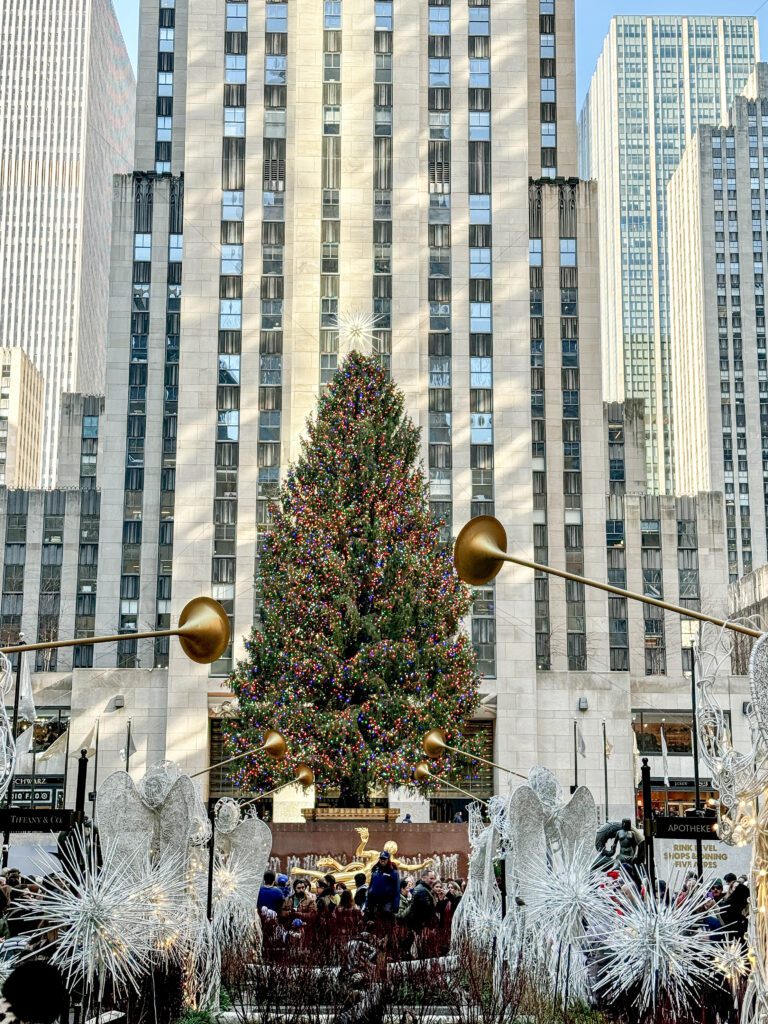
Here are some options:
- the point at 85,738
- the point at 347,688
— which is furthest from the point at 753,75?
the point at 347,688

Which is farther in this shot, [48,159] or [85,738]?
[48,159]

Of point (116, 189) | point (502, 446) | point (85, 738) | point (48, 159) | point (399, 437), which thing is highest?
point (48, 159)

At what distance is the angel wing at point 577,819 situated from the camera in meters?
16.7

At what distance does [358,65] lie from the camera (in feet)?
216

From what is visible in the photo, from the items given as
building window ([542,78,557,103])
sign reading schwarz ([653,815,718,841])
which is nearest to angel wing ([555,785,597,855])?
sign reading schwarz ([653,815,718,841])

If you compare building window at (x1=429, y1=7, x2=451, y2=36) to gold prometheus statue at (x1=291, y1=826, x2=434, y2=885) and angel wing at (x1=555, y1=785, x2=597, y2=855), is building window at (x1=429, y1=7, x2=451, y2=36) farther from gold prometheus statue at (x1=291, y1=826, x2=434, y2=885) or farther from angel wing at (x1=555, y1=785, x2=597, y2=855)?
angel wing at (x1=555, y1=785, x2=597, y2=855)

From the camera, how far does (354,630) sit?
40781 millimetres

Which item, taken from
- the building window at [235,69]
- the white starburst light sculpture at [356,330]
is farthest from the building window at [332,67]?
the white starburst light sculpture at [356,330]

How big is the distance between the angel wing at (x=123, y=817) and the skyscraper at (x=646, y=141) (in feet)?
515

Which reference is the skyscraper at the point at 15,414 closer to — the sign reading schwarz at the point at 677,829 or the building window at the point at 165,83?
the building window at the point at 165,83

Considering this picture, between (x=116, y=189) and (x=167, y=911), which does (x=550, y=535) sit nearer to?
(x=116, y=189)

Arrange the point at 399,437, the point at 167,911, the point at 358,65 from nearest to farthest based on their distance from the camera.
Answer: the point at 167,911 → the point at 399,437 → the point at 358,65

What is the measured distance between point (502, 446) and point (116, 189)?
27.0 metres

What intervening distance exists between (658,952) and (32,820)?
26.1 feet
